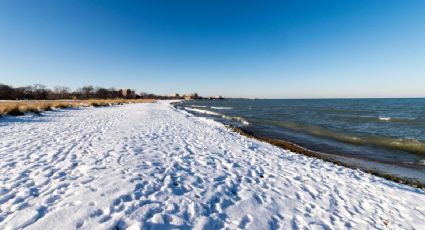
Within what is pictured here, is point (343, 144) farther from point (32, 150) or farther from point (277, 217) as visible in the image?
point (32, 150)

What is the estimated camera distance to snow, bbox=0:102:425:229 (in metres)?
3.69

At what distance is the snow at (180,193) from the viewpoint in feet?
12.1

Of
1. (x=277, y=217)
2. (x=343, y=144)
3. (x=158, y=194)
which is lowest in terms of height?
(x=343, y=144)

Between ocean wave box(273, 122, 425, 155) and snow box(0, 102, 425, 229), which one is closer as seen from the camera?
snow box(0, 102, 425, 229)

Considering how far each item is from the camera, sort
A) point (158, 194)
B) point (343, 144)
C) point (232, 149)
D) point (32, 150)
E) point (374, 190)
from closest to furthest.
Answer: point (158, 194) → point (374, 190) → point (32, 150) → point (232, 149) → point (343, 144)

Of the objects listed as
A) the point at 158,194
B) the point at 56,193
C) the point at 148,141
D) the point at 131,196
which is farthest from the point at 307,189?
the point at 148,141

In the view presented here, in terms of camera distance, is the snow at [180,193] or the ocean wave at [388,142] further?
the ocean wave at [388,142]

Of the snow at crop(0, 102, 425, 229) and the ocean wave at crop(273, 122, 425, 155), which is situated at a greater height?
the snow at crop(0, 102, 425, 229)

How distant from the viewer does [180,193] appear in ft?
15.5

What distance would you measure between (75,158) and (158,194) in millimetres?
3806

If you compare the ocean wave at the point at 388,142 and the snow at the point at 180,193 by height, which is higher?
the snow at the point at 180,193

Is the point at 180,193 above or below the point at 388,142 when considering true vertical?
above

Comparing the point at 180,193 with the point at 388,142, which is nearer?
the point at 180,193

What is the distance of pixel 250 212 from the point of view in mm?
4250
